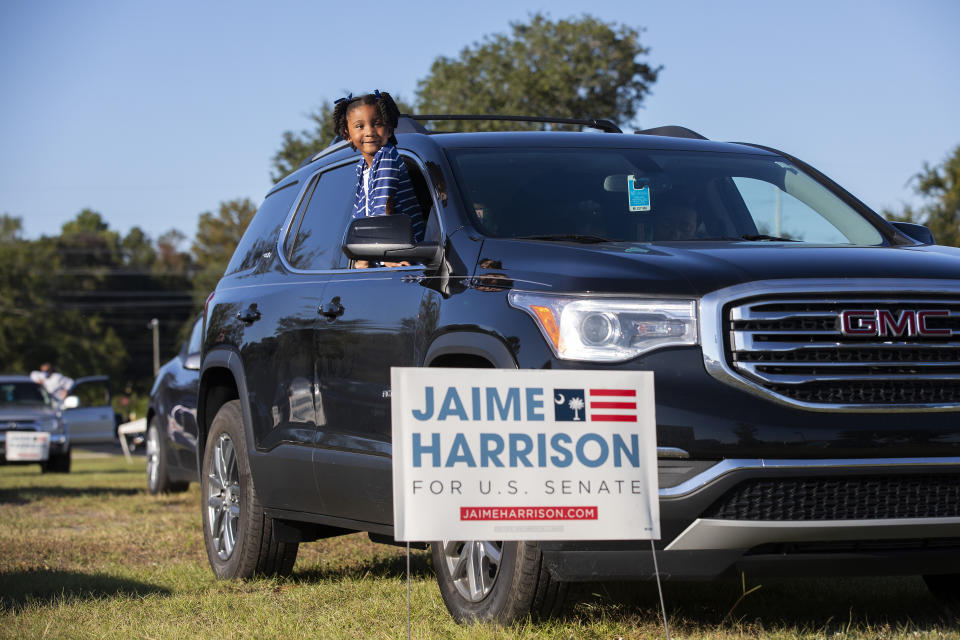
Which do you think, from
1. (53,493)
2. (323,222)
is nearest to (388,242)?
(323,222)

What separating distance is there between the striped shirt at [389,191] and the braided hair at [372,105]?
275 millimetres

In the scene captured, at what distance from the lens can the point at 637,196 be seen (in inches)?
224

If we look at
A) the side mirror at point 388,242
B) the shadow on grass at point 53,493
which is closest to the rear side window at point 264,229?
the side mirror at point 388,242

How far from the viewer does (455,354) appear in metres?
4.98

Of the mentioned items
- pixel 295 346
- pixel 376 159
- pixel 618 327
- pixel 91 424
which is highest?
pixel 376 159

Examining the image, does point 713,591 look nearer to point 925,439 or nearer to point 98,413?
point 925,439

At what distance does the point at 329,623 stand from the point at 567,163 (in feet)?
7.09

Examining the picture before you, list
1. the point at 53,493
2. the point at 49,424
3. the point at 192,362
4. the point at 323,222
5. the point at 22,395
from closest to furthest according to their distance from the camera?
the point at 323,222 → the point at 192,362 → the point at 53,493 → the point at 49,424 → the point at 22,395

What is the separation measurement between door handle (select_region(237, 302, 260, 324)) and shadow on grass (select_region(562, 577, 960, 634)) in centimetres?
217

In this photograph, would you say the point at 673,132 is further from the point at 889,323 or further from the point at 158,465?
the point at 158,465

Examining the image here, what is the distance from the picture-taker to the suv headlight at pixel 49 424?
21.0 metres

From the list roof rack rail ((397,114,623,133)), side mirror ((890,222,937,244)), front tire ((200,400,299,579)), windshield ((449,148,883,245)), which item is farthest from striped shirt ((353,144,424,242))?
side mirror ((890,222,937,244))

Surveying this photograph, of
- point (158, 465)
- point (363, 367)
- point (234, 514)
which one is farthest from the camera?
point (158, 465)

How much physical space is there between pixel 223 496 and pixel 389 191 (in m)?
2.25
